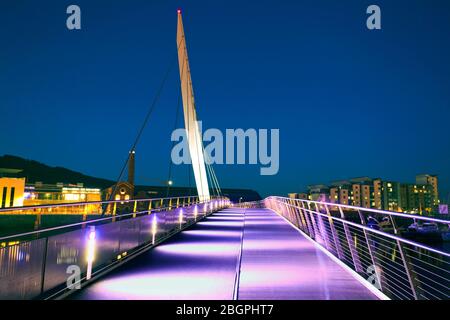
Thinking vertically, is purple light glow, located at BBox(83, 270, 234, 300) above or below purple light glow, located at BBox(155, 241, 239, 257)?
below

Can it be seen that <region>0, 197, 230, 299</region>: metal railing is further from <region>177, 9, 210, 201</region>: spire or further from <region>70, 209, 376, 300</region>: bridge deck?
<region>177, 9, 210, 201</region>: spire

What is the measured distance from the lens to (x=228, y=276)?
6676mm

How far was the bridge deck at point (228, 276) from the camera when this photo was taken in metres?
5.39

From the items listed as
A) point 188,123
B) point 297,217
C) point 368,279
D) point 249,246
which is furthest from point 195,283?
point 188,123

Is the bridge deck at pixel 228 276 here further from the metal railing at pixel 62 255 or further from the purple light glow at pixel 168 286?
the metal railing at pixel 62 255

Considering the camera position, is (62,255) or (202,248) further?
(202,248)

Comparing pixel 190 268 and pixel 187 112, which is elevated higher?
pixel 187 112

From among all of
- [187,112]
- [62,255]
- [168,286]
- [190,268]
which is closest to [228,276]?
[190,268]

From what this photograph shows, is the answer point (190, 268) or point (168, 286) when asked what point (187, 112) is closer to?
point (190, 268)


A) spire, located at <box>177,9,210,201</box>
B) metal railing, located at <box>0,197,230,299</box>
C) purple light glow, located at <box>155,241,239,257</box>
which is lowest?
purple light glow, located at <box>155,241,239,257</box>

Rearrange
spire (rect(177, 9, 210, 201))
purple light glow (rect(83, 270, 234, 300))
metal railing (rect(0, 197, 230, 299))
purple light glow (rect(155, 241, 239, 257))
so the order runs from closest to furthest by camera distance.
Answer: metal railing (rect(0, 197, 230, 299)) < purple light glow (rect(83, 270, 234, 300)) < purple light glow (rect(155, 241, 239, 257)) < spire (rect(177, 9, 210, 201))

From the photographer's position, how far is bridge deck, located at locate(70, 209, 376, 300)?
5.39 metres

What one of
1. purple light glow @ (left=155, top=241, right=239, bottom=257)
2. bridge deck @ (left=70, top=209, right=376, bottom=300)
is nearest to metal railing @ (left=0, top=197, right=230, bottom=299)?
bridge deck @ (left=70, top=209, right=376, bottom=300)

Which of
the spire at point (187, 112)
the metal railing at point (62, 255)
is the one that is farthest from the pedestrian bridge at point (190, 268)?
the spire at point (187, 112)
